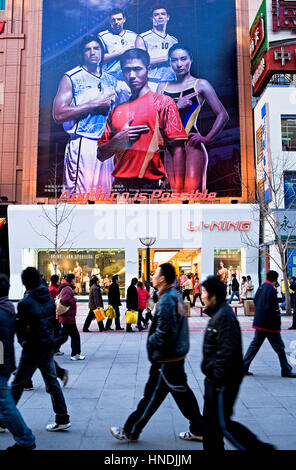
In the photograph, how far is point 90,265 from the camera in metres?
27.3

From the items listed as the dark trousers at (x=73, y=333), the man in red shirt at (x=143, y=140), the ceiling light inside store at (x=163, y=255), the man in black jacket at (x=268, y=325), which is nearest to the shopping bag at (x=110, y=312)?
the dark trousers at (x=73, y=333)

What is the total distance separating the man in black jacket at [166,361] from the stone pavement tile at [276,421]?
93 cm

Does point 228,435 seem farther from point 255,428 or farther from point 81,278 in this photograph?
point 81,278

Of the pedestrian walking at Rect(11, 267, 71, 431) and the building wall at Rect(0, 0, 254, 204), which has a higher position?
the building wall at Rect(0, 0, 254, 204)

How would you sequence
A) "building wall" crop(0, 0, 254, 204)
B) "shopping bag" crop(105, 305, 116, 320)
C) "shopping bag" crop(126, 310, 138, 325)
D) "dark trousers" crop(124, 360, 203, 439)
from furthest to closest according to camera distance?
"building wall" crop(0, 0, 254, 204) < "shopping bag" crop(126, 310, 138, 325) < "shopping bag" crop(105, 305, 116, 320) < "dark trousers" crop(124, 360, 203, 439)

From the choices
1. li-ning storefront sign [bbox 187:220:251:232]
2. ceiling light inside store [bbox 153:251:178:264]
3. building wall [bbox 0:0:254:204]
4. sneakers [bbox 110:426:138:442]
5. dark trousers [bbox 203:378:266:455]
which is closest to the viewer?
dark trousers [bbox 203:378:266:455]

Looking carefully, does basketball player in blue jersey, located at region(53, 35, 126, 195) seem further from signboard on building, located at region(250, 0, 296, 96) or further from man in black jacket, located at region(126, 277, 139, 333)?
man in black jacket, located at region(126, 277, 139, 333)

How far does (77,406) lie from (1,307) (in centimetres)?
219

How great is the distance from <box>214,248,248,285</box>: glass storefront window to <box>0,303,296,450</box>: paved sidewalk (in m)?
17.3

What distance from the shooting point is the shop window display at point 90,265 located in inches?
1069

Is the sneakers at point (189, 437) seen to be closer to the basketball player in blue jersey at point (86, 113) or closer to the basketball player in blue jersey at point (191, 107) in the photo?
the basketball player in blue jersey at point (191, 107)

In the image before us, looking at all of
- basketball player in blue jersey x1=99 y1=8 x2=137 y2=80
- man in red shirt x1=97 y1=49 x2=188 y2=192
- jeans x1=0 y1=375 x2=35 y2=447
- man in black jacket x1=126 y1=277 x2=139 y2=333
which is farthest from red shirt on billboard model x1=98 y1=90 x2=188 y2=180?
jeans x1=0 y1=375 x2=35 y2=447

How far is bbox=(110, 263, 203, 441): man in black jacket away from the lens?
12.9 feet

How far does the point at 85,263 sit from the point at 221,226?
9268 mm
